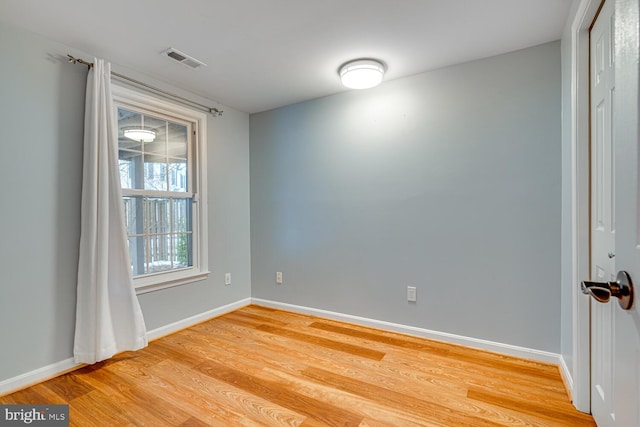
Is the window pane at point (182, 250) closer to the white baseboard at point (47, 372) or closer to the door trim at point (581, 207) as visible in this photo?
the white baseboard at point (47, 372)

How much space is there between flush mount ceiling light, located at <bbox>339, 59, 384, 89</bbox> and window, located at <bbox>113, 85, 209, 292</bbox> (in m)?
1.56

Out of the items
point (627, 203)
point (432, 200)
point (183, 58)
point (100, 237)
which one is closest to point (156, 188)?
point (100, 237)

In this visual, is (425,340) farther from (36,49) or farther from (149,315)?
(36,49)

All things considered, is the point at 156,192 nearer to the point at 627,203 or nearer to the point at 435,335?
the point at 435,335

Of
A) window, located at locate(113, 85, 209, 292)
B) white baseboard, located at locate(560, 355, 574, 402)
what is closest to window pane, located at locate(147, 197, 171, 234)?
window, located at locate(113, 85, 209, 292)

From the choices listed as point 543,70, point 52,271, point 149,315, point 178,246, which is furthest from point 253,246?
point 543,70

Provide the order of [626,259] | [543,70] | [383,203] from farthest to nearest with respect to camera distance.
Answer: [383,203] < [543,70] < [626,259]

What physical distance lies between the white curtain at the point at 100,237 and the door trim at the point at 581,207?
2.86 meters

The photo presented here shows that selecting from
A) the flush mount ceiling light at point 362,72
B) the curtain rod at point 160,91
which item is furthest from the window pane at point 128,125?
the flush mount ceiling light at point 362,72

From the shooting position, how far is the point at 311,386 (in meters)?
1.89

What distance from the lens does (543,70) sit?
212 cm

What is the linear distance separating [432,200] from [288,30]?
5.55ft

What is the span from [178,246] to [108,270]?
30.8 inches

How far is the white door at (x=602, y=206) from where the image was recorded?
131 centimetres
